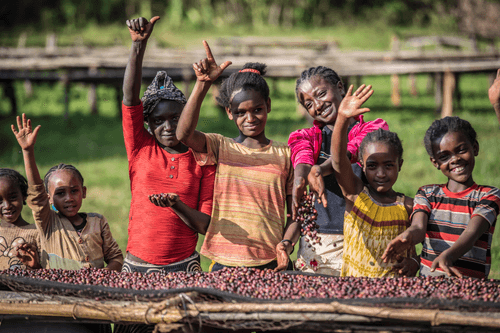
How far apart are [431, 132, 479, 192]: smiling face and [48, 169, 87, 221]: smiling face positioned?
219 centimetres

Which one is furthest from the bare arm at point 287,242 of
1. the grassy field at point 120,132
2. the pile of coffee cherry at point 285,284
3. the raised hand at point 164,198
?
the grassy field at point 120,132

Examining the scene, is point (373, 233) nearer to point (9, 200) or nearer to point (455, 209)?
point (455, 209)

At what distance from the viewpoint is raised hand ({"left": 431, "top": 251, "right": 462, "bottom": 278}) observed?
2.54m

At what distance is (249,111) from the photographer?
2.92m

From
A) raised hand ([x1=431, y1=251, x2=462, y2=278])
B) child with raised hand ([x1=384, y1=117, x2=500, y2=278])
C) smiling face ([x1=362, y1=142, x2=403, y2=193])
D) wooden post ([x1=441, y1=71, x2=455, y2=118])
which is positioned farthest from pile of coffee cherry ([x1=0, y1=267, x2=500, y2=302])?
wooden post ([x1=441, y1=71, x2=455, y2=118])

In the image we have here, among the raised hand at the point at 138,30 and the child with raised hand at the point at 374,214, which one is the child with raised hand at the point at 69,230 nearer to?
the raised hand at the point at 138,30

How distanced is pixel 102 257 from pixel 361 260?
160 centimetres

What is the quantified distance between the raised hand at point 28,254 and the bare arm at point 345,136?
6.01 feet

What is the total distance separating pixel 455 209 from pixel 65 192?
2315 millimetres

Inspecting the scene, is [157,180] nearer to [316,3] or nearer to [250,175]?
[250,175]

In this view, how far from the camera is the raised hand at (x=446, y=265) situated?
254 cm

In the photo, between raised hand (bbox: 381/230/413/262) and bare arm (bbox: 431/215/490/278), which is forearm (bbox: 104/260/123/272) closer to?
raised hand (bbox: 381/230/413/262)

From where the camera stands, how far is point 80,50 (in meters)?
14.3

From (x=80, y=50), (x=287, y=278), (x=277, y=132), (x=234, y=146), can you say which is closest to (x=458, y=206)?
(x=287, y=278)
